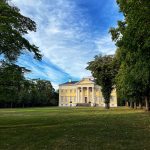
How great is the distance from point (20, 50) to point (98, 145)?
41.4ft

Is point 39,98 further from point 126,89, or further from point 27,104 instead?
point 126,89

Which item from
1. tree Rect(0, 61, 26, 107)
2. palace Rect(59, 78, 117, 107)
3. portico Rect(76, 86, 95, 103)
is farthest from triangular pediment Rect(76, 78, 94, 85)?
tree Rect(0, 61, 26, 107)

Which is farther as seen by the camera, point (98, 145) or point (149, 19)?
point (149, 19)

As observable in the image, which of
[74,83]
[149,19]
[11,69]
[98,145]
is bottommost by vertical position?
[98,145]

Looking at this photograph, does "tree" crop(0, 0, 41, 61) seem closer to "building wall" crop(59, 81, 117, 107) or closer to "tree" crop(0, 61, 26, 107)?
"tree" crop(0, 61, 26, 107)

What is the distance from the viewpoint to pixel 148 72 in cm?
3102

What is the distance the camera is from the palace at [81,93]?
558 ft

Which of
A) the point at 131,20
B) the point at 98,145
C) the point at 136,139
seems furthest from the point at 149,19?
the point at 98,145

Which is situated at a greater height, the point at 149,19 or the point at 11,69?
the point at 149,19

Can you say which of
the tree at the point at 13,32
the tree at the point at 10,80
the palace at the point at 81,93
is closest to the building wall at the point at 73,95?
the palace at the point at 81,93

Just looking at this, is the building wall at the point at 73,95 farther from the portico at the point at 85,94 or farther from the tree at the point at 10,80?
the tree at the point at 10,80

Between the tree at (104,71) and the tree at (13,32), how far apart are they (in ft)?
176

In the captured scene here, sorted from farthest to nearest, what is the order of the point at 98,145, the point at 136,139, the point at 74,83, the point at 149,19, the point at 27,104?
the point at 74,83
the point at 27,104
the point at 149,19
the point at 136,139
the point at 98,145

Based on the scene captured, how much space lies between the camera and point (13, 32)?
23266 millimetres
